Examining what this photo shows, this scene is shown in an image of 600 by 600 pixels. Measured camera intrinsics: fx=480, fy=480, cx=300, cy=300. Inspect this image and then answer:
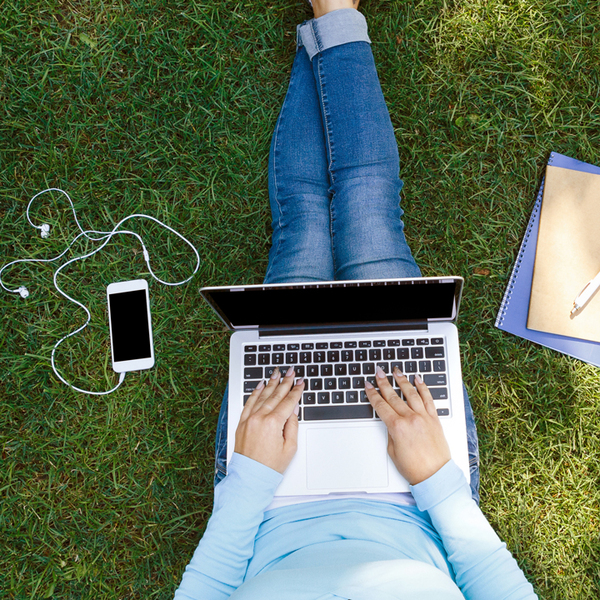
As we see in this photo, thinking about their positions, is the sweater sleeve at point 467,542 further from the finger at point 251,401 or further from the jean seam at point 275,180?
the jean seam at point 275,180

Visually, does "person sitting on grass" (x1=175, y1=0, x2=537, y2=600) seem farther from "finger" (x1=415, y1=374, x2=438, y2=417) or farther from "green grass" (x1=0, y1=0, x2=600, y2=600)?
"green grass" (x1=0, y1=0, x2=600, y2=600)

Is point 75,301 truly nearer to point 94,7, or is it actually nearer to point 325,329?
point 325,329

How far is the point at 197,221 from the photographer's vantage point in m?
1.86

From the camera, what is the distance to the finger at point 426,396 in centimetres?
133

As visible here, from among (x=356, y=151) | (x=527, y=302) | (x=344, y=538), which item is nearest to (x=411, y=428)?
(x=344, y=538)

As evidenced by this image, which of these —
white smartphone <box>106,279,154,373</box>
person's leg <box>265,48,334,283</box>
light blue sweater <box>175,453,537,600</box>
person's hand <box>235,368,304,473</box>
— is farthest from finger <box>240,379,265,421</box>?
white smartphone <box>106,279,154,373</box>

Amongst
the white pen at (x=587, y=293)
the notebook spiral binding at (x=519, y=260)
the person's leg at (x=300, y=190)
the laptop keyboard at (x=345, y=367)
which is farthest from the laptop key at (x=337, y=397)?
the white pen at (x=587, y=293)

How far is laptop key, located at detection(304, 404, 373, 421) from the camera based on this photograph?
137cm

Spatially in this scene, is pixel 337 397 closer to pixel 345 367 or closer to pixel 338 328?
pixel 345 367

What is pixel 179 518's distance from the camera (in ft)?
5.74

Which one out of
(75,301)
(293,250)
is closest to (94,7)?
(75,301)

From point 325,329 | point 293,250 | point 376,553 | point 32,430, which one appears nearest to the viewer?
point 376,553

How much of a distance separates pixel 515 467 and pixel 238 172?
4.90 feet

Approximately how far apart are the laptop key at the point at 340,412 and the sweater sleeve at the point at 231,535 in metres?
0.19
